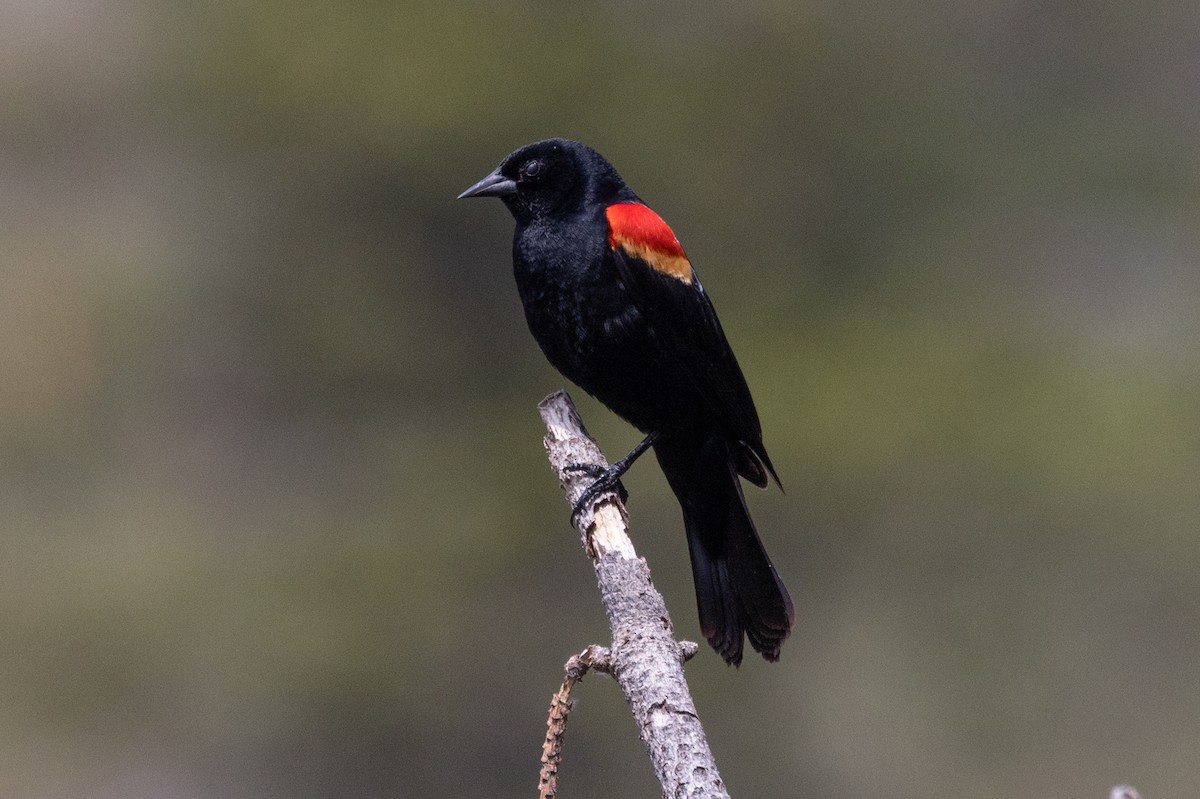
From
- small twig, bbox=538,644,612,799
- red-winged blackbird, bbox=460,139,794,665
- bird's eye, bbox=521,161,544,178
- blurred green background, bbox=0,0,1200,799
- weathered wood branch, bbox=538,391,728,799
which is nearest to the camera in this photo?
weathered wood branch, bbox=538,391,728,799

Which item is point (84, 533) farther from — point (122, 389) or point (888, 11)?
point (888, 11)

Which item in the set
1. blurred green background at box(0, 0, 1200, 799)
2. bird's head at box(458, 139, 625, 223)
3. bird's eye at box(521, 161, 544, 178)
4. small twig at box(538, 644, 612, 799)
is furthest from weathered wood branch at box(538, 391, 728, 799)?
blurred green background at box(0, 0, 1200, 799)

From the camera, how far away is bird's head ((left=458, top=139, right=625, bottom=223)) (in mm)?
3402

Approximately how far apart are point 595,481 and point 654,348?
513mm

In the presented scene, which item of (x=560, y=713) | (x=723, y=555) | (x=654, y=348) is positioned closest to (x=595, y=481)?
(x=654, y=348)

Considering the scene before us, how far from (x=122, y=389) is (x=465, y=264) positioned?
11.5ft

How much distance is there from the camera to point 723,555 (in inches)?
135

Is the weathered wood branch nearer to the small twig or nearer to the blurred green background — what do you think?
the small twig

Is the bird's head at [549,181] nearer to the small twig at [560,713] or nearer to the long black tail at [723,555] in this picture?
the long black tail at [723,555]

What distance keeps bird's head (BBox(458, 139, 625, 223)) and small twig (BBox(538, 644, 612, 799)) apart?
A: 5.10 ft

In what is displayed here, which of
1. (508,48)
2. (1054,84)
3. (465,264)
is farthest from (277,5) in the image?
(1054,84)

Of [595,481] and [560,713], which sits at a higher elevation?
[595,481]

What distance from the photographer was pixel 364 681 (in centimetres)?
853

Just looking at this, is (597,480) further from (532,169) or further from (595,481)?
(532,169)
